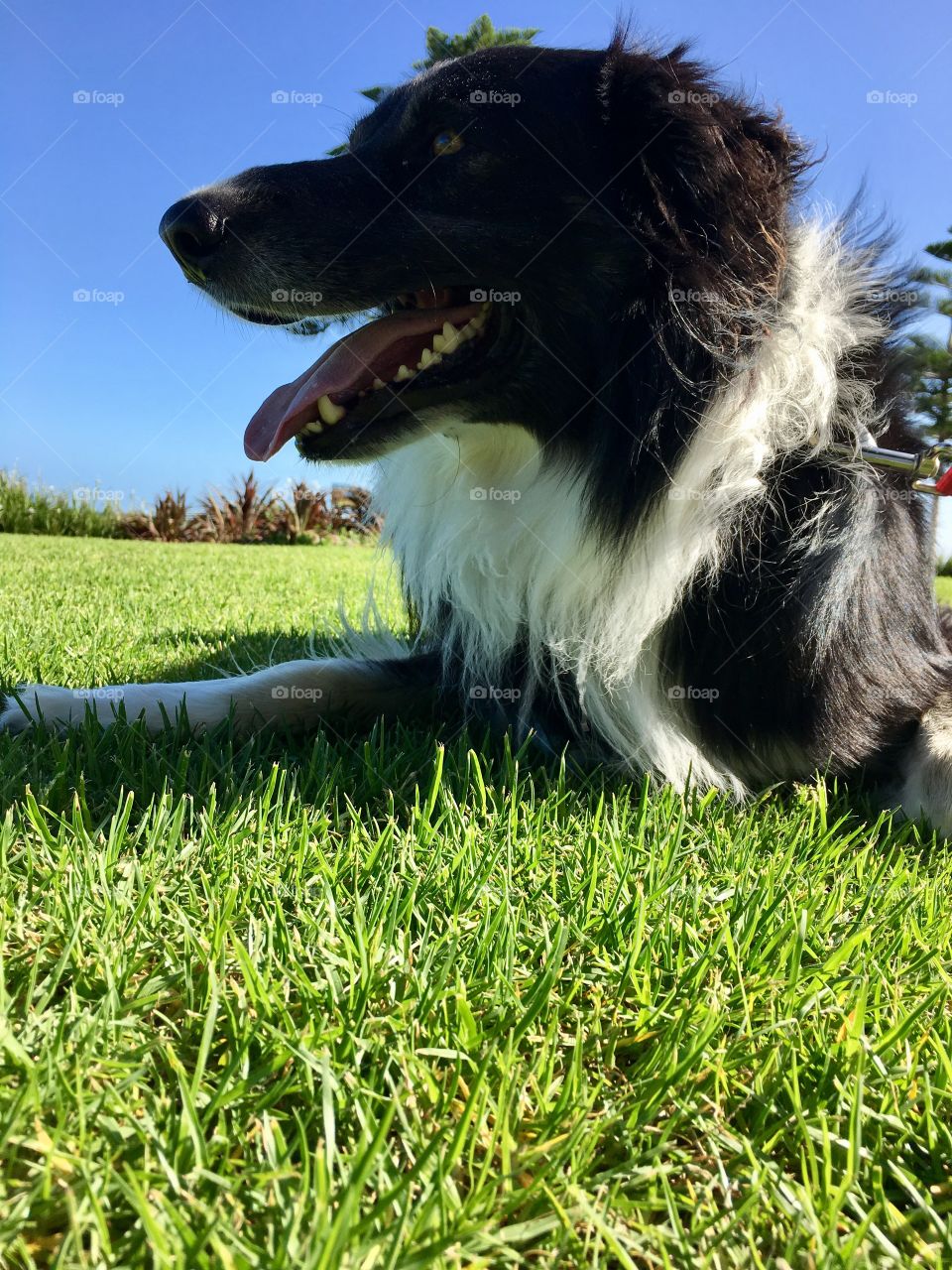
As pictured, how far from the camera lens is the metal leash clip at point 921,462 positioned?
2.37 meters

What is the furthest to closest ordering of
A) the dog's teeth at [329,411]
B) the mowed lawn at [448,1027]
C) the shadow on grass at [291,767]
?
the dog's teeth at [329,411] → the shadow on grass at [291,767] → the mowed lawn at [448,1027]

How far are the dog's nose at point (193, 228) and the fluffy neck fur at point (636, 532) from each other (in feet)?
2.69

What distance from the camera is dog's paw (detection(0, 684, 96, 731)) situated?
7.68ft
